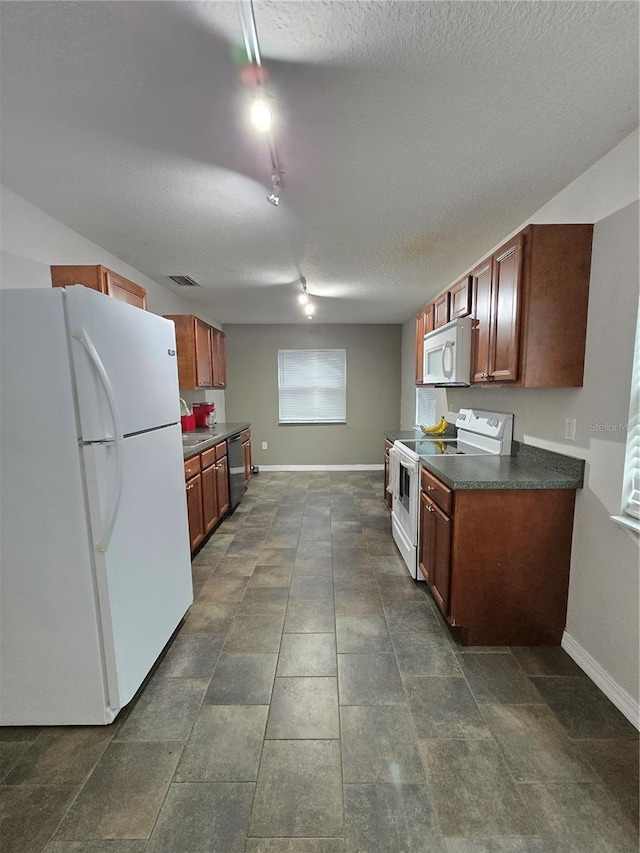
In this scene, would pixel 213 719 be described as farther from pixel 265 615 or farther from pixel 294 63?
pixel 294 63

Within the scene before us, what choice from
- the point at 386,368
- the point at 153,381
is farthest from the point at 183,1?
the point at 386,368

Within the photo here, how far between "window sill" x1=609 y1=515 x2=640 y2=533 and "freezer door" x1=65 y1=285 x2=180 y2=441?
220cm

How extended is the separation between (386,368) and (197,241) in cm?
393

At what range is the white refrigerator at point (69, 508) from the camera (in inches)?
51.6

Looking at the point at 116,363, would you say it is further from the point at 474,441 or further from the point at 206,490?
the point at 474,441

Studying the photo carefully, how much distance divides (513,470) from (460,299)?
1404 mm

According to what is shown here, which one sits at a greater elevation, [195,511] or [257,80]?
[257,80]

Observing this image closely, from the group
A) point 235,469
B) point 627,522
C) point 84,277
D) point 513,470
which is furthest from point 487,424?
point 84,277

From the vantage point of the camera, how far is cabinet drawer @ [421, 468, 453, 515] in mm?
1928

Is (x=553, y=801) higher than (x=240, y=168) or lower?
lower

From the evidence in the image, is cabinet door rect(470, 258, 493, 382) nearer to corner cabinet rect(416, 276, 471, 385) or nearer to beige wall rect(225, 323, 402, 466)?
corner cabinet rect(416, 276, 471, 385)

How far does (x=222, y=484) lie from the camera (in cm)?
374

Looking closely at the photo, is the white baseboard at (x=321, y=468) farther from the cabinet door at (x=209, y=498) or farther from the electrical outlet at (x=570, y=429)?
the electrical outlet at (x=570, y=429)

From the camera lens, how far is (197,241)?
8.27ft
